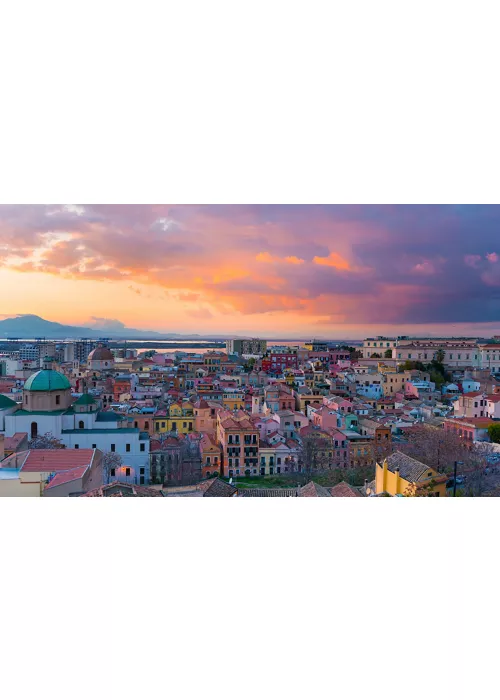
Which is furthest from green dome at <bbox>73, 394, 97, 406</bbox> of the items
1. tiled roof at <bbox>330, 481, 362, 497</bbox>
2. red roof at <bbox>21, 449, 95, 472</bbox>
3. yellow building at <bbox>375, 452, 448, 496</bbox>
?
yellow building at <bbox>375, 452, 448, 496</bbox>

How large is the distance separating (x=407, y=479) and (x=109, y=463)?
2.11 meters

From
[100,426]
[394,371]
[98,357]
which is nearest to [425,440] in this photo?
[394,371]

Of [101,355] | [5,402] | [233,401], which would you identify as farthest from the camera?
[101,355]

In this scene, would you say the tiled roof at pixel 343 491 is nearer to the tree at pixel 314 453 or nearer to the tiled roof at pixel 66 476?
the tree at pixel 314 453

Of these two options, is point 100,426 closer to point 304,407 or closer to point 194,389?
point 194,389

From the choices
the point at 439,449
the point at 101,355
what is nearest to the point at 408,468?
the point at 439,449

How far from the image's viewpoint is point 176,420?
13.2 feet

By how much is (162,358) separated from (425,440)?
2719mm

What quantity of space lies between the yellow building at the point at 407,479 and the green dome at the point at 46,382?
2.70 metres

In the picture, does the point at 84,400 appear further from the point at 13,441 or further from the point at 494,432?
the point at 494,432

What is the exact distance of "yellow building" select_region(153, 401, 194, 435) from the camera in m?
3.96

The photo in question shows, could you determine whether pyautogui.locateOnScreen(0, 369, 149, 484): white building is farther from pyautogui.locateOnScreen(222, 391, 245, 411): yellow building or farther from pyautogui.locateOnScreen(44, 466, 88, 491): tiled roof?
pyautogui.locateOnScreen(222, 391, 245, 411): yellow building

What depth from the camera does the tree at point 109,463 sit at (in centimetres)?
343

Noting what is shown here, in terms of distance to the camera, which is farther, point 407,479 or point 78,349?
point 78,349
